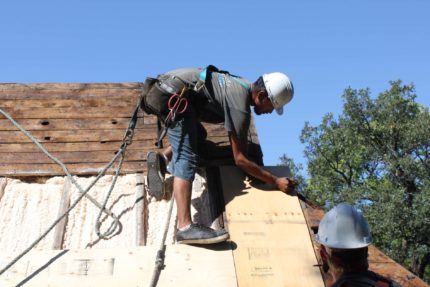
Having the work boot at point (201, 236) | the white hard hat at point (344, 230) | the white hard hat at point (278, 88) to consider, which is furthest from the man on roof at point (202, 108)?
the white hard hat at point (344, 230)

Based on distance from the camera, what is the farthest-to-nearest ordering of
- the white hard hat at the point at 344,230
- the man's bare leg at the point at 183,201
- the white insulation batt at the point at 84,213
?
the white insulation batt at the point at 84,213 → the man's bare leg at the point at 183,201 → the white hard hat at the point at 344,230

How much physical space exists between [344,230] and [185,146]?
5.55 feet

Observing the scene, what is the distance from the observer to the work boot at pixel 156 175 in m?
3.62

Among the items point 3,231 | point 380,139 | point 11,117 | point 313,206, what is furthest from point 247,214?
point 380,139

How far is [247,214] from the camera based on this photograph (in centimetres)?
331

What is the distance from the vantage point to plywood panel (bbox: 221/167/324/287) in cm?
280

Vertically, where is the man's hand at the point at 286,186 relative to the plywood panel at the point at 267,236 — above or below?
above

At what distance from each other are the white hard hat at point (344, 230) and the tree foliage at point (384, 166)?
496 inches

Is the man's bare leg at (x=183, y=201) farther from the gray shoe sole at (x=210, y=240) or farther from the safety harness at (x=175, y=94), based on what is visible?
the safety harness at (x=175, y=94)

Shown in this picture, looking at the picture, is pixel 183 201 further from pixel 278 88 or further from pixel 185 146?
pixel 278 88

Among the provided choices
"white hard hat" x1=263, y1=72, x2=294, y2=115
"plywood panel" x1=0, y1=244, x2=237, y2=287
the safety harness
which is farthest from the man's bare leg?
"white hard hat" x1=263, y1=72, x2=294, y2=115

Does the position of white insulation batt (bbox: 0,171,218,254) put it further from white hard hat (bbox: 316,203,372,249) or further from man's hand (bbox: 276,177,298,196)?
white hard hat (bbox: 316,203,372,249)

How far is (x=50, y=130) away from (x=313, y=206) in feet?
8.34

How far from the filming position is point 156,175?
3.65m
